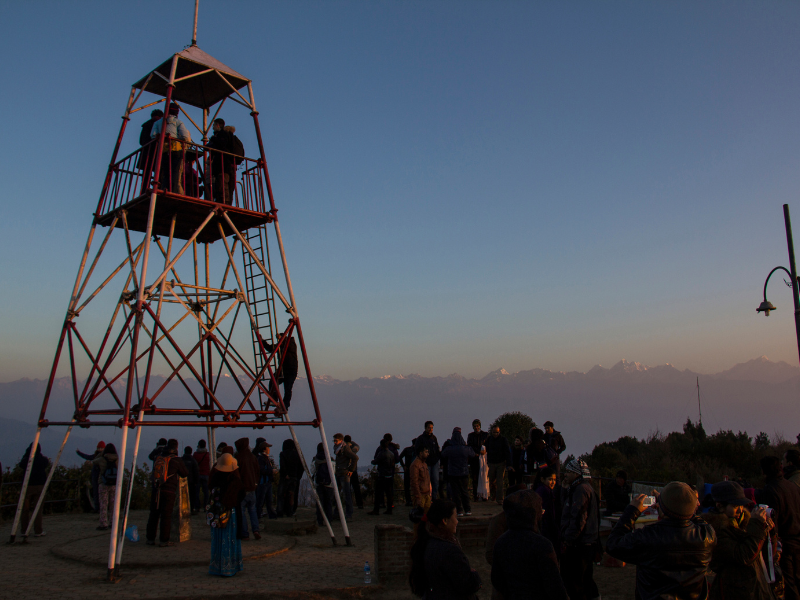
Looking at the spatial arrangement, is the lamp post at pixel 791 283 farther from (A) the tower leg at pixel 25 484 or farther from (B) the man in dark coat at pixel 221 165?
(A) the tower leg at pixel 25 484

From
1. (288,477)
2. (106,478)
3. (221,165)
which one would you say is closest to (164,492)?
(106,478)

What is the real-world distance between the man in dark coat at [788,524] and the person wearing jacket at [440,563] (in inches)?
172

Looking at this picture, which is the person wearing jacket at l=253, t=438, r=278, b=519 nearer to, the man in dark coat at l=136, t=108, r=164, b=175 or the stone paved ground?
the stone paved ground

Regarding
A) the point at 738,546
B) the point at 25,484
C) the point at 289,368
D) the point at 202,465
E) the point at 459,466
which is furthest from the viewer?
the point at 202,465

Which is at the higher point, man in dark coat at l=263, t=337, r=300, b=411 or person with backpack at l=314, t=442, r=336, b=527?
man in dark coat at l=263, t=337, r=300, b=411

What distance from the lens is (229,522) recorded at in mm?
9648

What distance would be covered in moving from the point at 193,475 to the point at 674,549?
1393 cm

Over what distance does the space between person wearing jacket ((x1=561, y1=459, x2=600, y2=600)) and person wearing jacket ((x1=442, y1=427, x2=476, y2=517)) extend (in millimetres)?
5893

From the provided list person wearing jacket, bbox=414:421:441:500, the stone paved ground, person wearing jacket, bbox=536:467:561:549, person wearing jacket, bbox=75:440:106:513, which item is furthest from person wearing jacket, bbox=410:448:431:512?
person wearing jacket, bbox=75:440:106:513

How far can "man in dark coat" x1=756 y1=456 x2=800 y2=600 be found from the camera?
7.07 meters

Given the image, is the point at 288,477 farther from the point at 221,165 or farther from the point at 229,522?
the point at 221,165

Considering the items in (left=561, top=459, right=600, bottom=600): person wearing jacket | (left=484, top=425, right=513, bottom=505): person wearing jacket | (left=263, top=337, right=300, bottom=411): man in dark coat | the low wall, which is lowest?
the low wall

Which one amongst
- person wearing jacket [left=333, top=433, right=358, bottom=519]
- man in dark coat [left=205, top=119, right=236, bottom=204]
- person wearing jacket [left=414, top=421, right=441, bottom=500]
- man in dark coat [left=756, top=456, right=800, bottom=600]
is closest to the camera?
man in dark coat [left=756, top=456, right=800, bottom=600]

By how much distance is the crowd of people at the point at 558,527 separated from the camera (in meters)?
4.42
